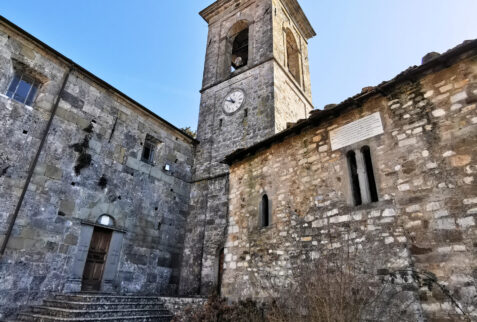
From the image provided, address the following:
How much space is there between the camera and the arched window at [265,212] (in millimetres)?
6367

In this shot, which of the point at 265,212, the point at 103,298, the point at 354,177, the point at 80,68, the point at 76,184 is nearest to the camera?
the point at 354,177

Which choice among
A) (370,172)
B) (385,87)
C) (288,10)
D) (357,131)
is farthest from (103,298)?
(288,10)

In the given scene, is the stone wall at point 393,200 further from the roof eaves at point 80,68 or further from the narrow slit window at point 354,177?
the roof eaves at point 80,68

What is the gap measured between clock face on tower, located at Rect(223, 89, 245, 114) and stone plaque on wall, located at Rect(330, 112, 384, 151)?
7.34 m

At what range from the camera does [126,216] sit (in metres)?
9.08

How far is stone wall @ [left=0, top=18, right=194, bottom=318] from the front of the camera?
691 centimetres

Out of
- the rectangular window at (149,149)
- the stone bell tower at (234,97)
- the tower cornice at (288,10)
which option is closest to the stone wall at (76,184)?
the rectangular window at (149,149)

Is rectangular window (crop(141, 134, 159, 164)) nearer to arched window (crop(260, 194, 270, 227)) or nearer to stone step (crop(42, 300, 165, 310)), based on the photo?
stone step (crop(42, 300, 165, 310))

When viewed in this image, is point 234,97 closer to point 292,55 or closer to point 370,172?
point 292,55

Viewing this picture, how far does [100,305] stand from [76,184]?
3.57 metres

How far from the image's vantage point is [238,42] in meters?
16.2

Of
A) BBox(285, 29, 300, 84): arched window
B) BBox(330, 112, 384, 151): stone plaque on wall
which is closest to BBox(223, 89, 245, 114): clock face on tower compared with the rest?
BBox(285, 29, 300, 84): arched window

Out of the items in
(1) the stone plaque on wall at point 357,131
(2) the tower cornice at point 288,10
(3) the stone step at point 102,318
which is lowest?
(3) the stone step at point 102,318

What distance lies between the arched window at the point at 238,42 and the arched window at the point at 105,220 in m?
10.1
